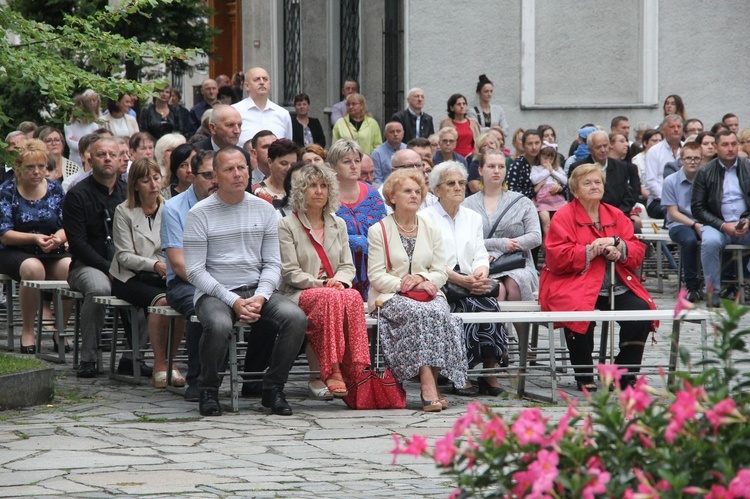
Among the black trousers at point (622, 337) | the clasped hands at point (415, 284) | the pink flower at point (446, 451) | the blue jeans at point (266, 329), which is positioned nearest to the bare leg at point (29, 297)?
the blue jeans at point (266, 329)

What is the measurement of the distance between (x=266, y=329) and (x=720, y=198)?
23.2 feet

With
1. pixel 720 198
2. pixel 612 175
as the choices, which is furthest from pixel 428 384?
pixel 612 175

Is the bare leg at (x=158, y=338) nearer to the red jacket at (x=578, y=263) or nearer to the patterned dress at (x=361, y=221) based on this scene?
the patterned dress at (x=361, y=221)

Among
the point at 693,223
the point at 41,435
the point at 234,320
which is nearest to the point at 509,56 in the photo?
the point at 693,223

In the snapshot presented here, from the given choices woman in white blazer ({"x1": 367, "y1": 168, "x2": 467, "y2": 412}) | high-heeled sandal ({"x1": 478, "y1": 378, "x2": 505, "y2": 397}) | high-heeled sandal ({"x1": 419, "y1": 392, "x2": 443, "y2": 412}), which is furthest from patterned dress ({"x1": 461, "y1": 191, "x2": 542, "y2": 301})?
high-heeled sandal ({"x1": 419, "y1": 392, "x2": 443, "y2": 412})

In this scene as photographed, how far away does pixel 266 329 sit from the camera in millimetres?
8836

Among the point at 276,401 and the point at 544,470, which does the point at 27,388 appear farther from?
the point at 544,470

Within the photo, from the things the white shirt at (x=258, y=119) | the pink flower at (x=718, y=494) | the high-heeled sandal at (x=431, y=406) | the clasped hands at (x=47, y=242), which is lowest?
the high-heeled sandal at (x=431, y=406)

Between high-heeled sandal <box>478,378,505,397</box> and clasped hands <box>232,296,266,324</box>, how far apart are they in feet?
6.28

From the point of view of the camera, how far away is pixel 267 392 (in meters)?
8.70

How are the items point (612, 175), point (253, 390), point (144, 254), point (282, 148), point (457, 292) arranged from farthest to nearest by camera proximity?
point (612, 175), point (282, 148), point (144, 254), point (457, 292), point (253, 390)

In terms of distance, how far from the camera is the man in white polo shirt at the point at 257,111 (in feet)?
44.5

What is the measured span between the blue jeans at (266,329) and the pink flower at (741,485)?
5.48 m

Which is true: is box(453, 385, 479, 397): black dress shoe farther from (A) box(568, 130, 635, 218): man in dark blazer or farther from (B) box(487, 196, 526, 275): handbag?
(A) box(568, 130, 635, 218): man in dark blazer
